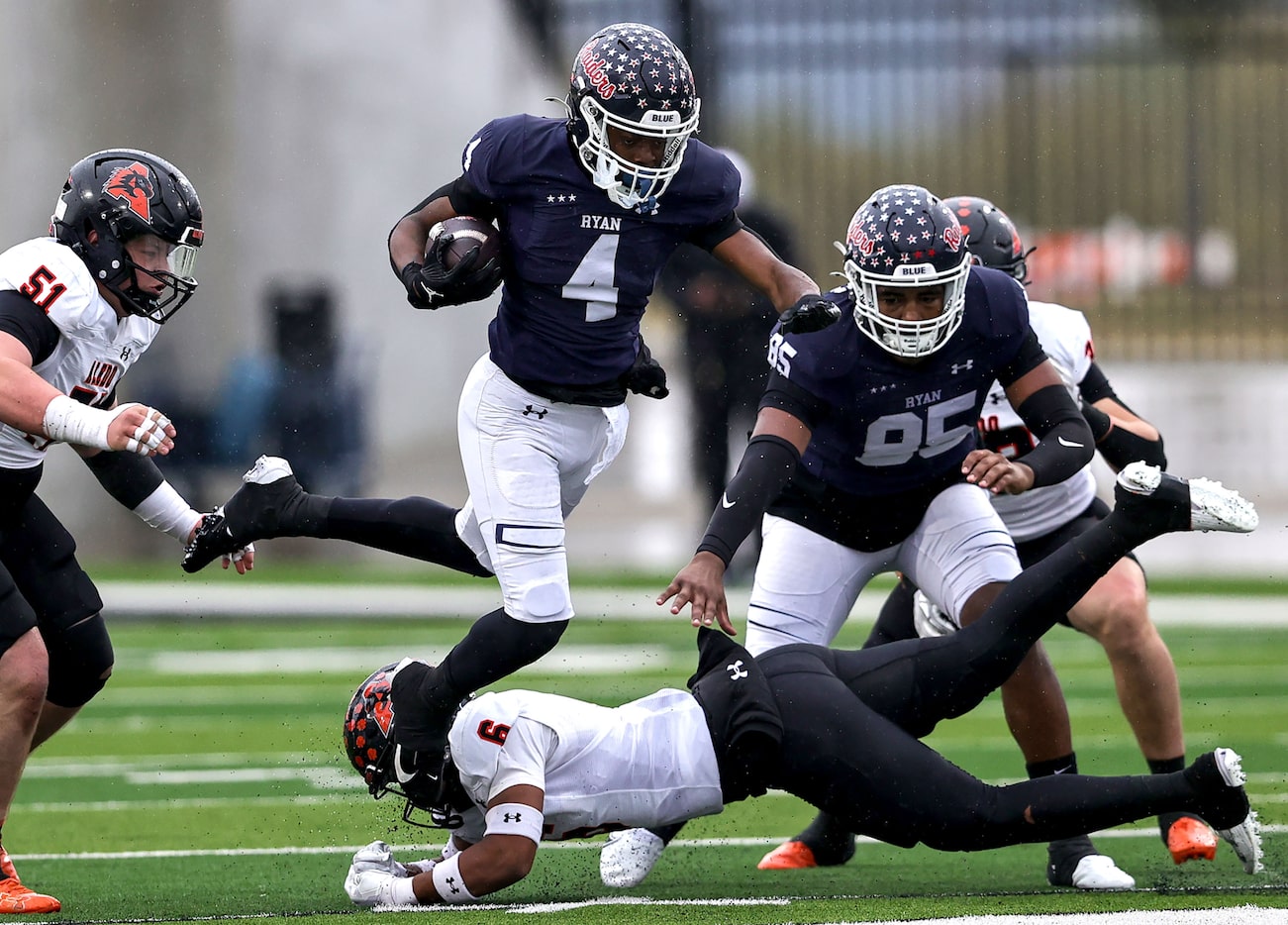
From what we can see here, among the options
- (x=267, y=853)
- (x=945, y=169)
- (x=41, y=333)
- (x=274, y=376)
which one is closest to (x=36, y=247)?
(x=41, y=333)

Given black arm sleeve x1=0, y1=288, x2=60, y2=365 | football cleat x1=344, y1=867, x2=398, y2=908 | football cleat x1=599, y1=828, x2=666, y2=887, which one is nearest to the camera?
football cleat x1=344, y1=867, x2=398, y2=908

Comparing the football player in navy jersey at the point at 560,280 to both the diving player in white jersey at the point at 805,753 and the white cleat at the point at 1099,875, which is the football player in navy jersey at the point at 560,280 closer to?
the diving player in white jersey at the point at 805,753

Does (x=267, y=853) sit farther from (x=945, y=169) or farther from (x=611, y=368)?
(x=945, y=169)

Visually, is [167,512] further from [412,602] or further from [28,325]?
[412,602]

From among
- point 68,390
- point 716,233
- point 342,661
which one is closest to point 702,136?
point 342,661

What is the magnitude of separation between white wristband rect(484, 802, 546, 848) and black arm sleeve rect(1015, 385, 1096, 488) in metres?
1.48

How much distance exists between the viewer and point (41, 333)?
13.9 ft

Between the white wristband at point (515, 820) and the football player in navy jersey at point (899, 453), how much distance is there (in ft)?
2.35

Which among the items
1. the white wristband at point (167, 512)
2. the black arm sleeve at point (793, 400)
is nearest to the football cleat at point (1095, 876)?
the black arm sleeve at point (793, 400)

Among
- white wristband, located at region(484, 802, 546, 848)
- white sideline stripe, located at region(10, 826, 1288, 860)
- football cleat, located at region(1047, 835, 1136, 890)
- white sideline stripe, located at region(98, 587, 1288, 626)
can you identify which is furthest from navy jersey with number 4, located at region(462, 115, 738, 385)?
white sideline stripe, located at region(98, 587, 1288, 626)

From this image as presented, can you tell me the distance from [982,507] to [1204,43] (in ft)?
34.3

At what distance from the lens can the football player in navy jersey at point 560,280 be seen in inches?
171

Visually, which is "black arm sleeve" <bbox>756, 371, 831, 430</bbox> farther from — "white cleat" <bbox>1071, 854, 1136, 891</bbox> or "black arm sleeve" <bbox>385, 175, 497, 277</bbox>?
"white cleat" <bbox>1071, 854, 1136, 891</bbox>

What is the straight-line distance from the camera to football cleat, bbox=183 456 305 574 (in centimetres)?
480
